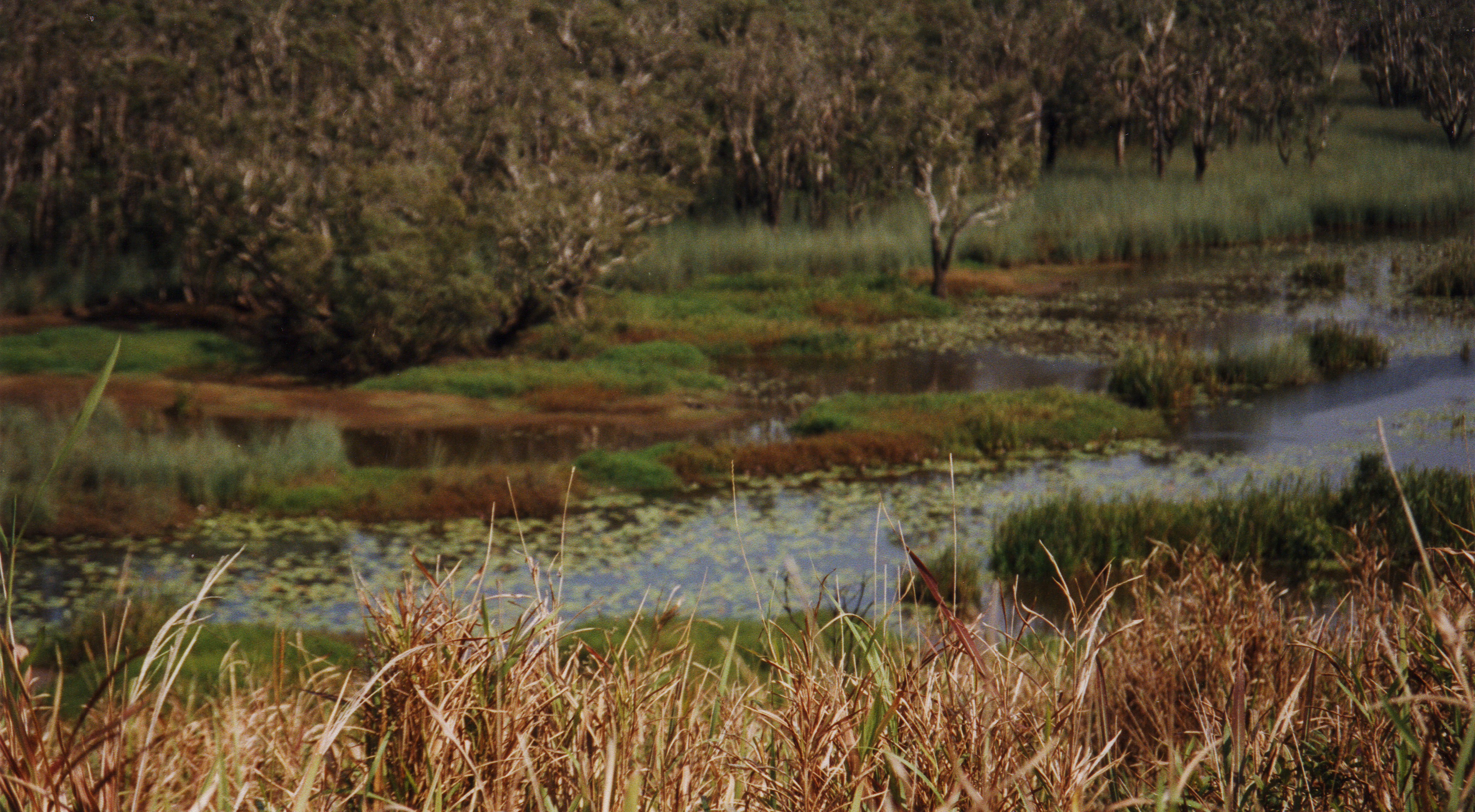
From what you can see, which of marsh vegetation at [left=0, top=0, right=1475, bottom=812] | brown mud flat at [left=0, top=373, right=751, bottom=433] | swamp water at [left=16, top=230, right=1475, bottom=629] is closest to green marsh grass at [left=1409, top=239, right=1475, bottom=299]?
marsh vegetation at [left=0, top=0, right=1475, bottom=812]

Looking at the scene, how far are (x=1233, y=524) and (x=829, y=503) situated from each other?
3.66m

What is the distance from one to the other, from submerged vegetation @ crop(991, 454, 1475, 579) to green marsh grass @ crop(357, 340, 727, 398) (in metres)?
8.70

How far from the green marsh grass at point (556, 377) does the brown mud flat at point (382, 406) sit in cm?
27

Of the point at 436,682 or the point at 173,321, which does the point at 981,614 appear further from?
the point at 173,321

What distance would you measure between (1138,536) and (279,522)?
747cm

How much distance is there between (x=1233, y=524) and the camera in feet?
32.0

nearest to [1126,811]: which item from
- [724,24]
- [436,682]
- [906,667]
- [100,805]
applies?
[906,667]

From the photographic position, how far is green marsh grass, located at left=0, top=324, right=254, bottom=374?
763 inches

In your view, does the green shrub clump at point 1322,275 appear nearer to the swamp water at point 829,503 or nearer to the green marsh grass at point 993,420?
the swamp water at point 829,503

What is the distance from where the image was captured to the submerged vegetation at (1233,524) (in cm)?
914

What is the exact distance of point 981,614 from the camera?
232cm

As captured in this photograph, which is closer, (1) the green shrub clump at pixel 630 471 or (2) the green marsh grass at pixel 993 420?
(1) the green shrub clump at pixel 630 471

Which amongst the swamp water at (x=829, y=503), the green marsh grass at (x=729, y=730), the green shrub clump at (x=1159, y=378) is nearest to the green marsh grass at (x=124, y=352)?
the swamp water at (x=829, y=503)

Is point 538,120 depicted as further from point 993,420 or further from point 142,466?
point 142,466
